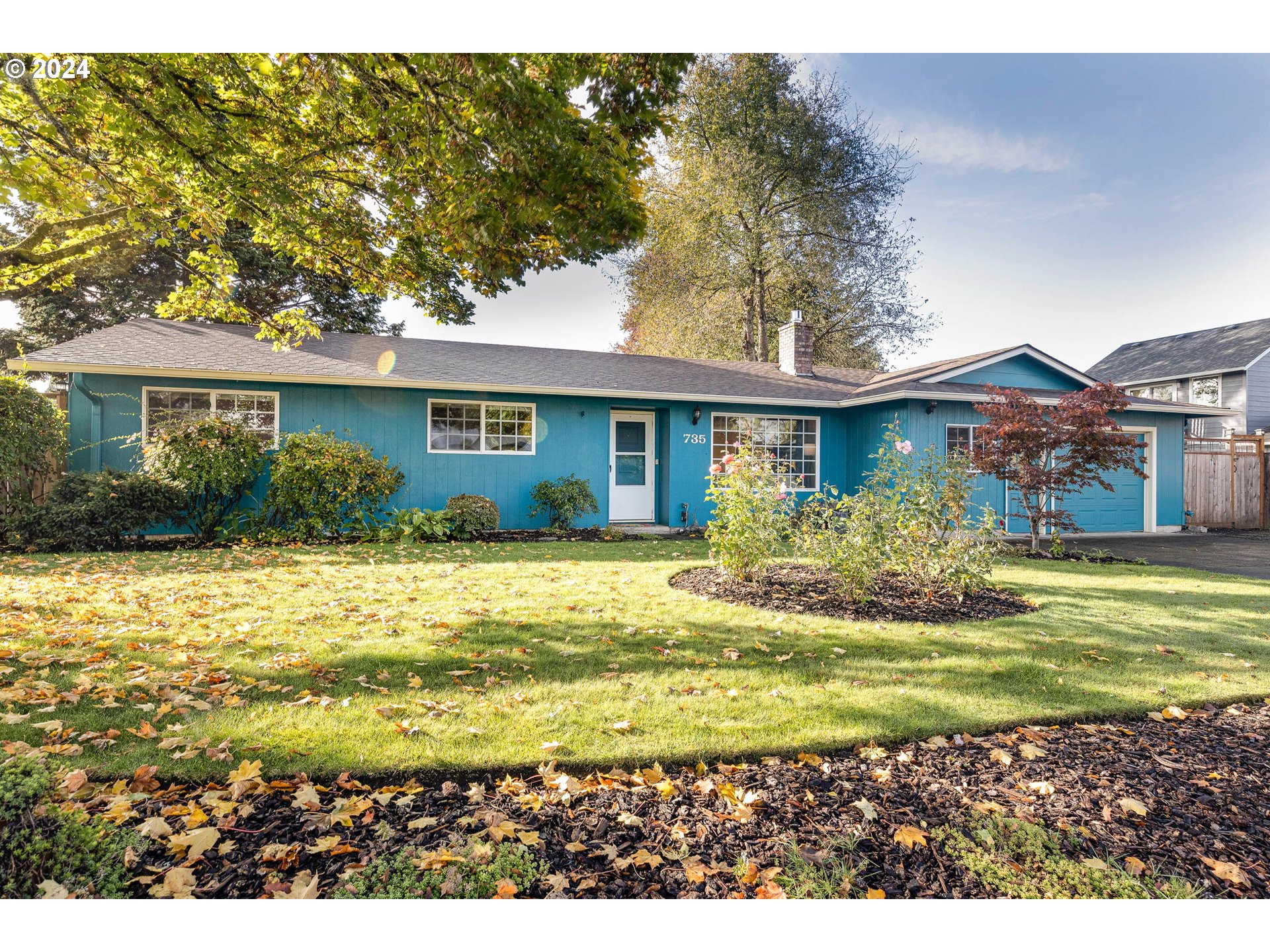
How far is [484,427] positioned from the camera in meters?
10.9

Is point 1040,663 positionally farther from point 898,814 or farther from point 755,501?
point 755,501

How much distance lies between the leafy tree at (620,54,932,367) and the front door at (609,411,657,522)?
8563 millimetres

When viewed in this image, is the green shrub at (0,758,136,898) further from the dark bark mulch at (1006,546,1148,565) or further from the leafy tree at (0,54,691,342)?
the dark bark mulch at (1006,546,1148,565)

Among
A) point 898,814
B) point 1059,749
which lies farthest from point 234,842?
point 1059,749

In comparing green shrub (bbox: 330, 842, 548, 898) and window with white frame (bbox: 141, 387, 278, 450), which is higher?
window with white frame (bbox: 141, 387, 278, 450)

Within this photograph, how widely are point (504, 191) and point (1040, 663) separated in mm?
4727

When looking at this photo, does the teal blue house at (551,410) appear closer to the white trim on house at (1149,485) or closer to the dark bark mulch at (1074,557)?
the white trim on house at (1149,485)

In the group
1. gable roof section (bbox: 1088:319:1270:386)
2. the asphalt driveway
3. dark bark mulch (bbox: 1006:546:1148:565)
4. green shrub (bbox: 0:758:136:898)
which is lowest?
the asphalt driveway

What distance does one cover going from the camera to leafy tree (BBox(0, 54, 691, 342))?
370 cm

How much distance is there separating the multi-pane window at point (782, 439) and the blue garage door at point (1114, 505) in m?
5.14

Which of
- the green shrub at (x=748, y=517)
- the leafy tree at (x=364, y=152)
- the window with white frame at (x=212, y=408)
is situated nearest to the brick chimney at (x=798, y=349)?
the green shrub at (x=748, y=517)

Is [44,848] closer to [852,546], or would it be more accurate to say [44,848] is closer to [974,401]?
[852,546]

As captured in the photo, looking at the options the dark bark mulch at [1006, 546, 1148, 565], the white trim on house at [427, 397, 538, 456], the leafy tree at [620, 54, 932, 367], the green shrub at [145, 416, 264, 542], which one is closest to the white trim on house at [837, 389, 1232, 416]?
the dark bark mulch at [1006, 546, 1148, 565]

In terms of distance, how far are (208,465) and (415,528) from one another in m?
2.99
